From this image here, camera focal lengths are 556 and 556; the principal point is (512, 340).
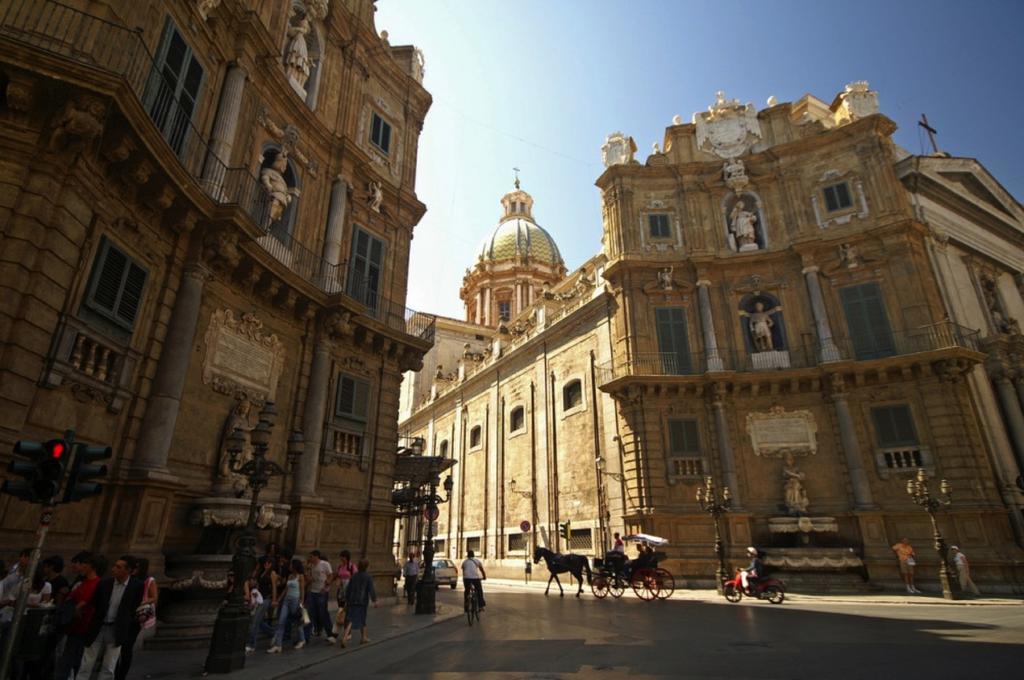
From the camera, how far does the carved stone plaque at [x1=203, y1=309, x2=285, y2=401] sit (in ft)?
35.5

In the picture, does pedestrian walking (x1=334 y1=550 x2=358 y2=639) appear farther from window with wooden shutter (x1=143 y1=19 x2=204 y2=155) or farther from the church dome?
the church dome

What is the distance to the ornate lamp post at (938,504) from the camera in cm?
1512

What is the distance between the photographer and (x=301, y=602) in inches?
355

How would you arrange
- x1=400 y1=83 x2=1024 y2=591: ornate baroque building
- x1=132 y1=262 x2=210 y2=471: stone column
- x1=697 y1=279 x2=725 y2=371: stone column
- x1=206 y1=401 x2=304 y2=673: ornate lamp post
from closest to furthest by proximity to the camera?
1. x1=206 y1=401 x2=304 y2=673: ornate lamp post
2. x1=132 y1=262 x2=210 y2=471: stone column
3. x1=400 y1=83 x2=1024 y2=591: ornate baroque building
4. x1=697 y1=279 x2=725 y2=371: stone column

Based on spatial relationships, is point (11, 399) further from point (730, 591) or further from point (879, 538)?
point (879, 538)

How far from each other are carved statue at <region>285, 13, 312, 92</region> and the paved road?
1371 cm

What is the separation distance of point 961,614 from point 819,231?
1546 centimetres

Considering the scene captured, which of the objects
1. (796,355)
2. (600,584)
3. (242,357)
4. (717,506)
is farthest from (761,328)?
(242,357)

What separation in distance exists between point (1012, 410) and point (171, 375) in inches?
1039

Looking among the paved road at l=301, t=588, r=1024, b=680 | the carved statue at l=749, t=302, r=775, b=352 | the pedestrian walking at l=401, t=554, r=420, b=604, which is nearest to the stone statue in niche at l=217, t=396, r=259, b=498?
the paved road at l=301, t=588, r=1024, b=680

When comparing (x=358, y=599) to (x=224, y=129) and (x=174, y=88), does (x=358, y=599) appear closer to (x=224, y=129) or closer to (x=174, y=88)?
→ (x=224, y=129)

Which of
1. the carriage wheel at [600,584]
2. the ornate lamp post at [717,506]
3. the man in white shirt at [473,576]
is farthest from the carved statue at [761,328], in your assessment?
the man in white shirt at [473,576]

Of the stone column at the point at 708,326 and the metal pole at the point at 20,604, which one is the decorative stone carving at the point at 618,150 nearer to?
the stone column at the point at 708,326

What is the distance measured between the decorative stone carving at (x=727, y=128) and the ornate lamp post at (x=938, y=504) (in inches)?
601
